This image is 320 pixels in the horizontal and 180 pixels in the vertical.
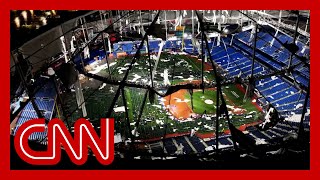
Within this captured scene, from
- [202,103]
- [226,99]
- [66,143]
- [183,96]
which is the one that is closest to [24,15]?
[183,96]

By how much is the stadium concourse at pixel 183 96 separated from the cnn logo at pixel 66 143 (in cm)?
49

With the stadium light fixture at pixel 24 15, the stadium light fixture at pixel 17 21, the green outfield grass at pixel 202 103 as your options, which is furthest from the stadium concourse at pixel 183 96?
the stadium light fixture at pixel 24 15

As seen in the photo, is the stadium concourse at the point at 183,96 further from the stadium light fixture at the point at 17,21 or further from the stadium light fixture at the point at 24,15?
the stadium light fixture at the point at 24,15

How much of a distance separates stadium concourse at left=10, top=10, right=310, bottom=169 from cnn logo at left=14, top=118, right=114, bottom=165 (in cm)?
49

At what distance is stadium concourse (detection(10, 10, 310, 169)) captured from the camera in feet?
34.6

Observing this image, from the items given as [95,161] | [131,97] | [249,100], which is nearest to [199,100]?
[249,100]

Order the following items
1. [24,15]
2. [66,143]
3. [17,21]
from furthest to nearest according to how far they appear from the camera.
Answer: [24,15]
[17,21]
[66,143]

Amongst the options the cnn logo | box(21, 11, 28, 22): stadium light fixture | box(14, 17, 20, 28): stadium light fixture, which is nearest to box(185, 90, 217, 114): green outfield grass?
the cnn logo

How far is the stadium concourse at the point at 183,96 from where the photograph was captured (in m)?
10.5

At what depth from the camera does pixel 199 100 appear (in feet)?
73.6

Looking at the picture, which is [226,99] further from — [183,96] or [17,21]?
[17,21]

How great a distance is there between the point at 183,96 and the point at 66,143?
603 inches

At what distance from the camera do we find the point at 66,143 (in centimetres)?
886

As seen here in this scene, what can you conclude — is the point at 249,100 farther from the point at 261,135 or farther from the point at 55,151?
the point at 55,151
